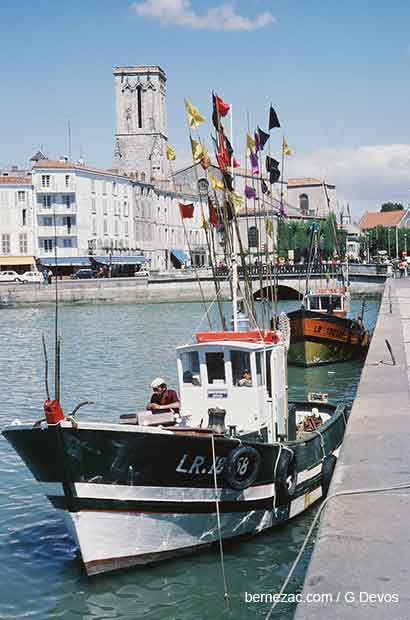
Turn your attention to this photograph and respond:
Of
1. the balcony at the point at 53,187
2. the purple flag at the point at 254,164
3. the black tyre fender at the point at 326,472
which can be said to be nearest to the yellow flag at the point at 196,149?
the purple flag at the point at 254,164

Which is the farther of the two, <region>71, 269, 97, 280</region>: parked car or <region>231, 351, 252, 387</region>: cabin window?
<region>71, 269, 97, 280</region>: parked car

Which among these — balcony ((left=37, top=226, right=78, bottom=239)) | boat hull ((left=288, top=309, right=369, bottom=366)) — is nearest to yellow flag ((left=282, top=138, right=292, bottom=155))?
boat hull ((left=288, top=309, right=369, bottom=366))

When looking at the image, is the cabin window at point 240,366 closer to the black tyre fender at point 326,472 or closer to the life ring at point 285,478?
the life ring at point 285,478

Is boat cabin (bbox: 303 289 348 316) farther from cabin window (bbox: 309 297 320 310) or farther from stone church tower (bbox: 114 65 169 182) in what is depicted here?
stone church tower (bbox: 114 65 169 182)

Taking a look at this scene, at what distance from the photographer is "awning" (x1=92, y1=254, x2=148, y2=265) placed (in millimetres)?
94125

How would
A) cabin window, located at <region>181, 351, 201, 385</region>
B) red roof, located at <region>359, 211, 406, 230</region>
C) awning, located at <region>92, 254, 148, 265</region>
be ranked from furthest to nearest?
red roof, located at <region>359, 211, 406, 230</region> → awning, located at <region>92, 254, 148, 265</region> → cabin window, located at <region>181, 351, 201, 385</region>

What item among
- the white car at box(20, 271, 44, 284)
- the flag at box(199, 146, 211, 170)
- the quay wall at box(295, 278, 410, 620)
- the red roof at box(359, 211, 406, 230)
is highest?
the red roof at box(359, 211, 406, 230)

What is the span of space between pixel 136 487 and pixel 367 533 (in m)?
4.87

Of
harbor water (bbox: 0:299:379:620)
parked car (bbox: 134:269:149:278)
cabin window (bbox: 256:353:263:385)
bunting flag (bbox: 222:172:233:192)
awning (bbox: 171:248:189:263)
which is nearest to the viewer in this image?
harbor water (bbox: 0:299:379:620)

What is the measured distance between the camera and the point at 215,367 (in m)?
14.2

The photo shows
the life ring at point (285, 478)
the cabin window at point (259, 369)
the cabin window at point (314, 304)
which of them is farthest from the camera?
the cabin window at point (314, 304)

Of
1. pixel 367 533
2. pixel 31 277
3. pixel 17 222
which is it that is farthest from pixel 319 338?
pixel 17 222

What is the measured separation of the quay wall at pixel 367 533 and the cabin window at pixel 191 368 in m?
2.54

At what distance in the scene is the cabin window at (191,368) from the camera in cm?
1427
